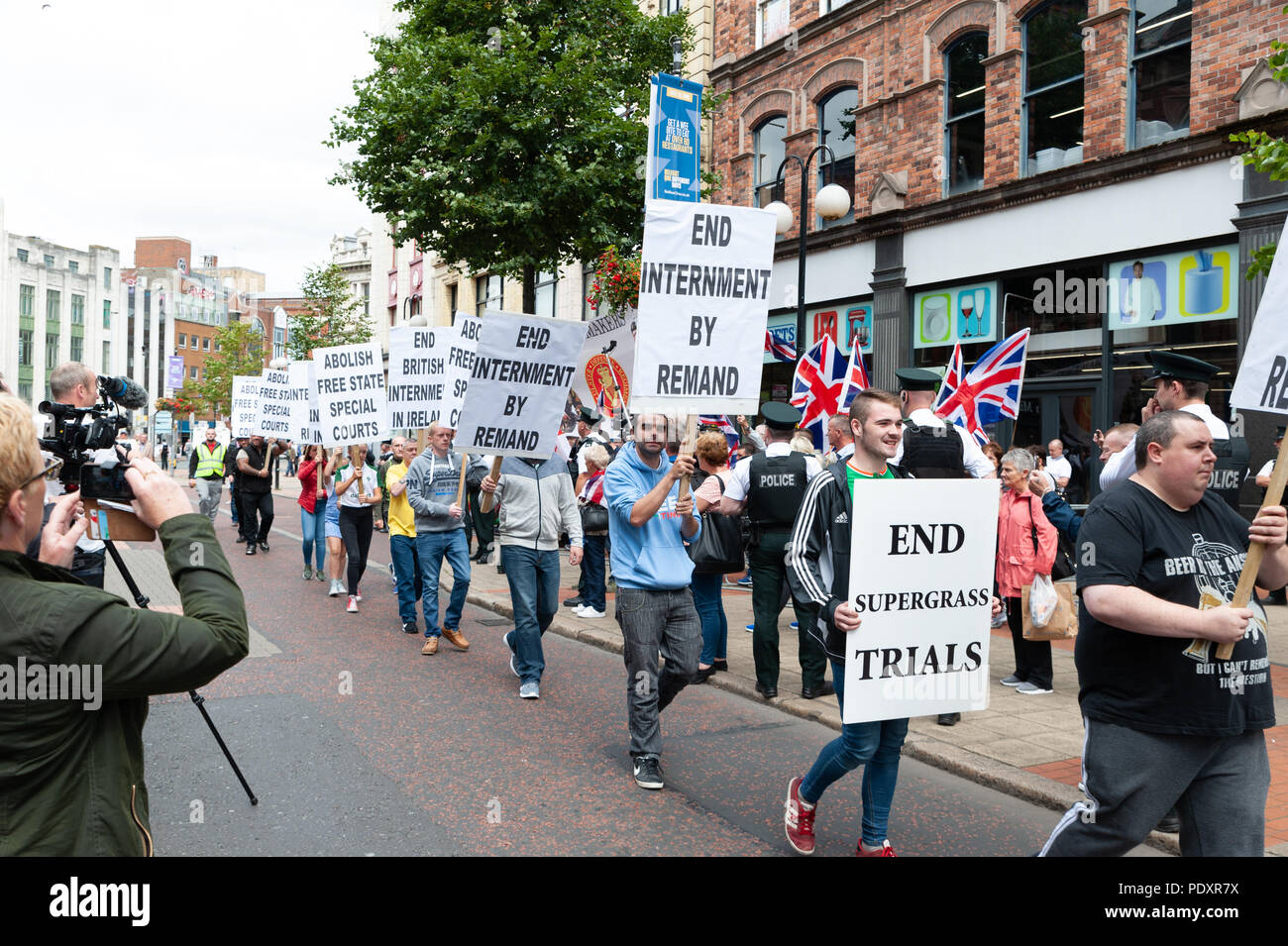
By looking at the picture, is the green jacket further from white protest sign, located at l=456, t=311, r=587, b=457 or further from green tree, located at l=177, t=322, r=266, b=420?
green tree, located at l=177, t=322, r=266, b=420

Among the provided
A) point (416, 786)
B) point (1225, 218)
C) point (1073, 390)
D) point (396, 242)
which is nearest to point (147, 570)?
point (396, 242)

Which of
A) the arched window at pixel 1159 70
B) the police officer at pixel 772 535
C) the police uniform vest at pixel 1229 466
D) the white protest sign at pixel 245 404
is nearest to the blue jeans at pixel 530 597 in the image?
the police officer at pixel 772 535

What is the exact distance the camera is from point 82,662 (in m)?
2.00

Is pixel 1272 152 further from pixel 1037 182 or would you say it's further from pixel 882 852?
pixel 1037 182

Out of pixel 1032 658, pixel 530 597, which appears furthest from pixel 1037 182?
pixel 530 597

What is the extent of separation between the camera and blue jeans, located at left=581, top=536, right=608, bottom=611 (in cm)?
1112

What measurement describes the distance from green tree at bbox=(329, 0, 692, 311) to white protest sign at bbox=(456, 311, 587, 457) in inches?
349

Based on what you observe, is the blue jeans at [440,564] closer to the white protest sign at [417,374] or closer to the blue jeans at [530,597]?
the blue jeans at [530,597]

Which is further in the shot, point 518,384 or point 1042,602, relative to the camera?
point 518,384

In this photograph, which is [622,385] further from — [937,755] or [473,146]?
[937,755]

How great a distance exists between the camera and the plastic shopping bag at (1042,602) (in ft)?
23.9

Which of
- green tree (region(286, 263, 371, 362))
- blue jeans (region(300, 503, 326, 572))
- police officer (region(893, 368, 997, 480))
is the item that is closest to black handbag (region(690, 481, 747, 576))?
police officer (region(893, 368, 997, 480))

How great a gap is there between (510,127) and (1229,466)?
1318 cm

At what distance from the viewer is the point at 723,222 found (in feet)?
20.6
